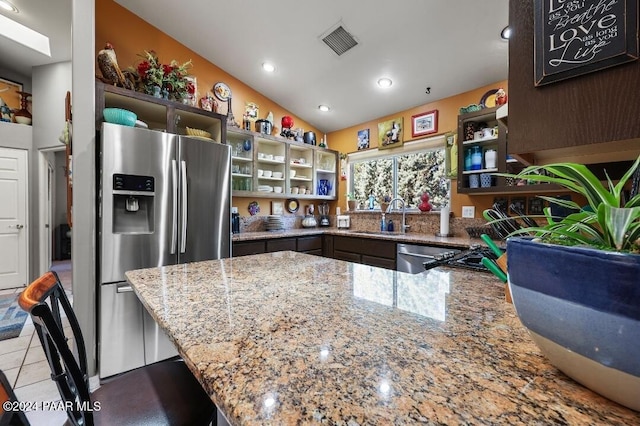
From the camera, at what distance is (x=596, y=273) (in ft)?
1.09

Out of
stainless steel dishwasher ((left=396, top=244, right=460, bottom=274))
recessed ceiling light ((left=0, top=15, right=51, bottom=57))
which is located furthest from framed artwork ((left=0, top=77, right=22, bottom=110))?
stainless steel dishwasher ((left=396, top=244, right=460, bottom=274))

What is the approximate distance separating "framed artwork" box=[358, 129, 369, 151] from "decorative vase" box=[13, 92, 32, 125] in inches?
200

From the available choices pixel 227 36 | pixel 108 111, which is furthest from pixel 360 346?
pixel 227 36

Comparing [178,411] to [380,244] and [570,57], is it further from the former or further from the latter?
[380,244]

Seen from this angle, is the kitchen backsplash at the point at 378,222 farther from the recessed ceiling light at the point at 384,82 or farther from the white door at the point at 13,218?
the white door at the point at 13,218

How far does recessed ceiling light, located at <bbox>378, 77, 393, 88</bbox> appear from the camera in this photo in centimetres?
296

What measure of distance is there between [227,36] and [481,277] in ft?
10.2

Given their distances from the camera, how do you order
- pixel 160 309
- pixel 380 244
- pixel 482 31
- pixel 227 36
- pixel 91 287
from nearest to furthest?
pixel 160 309, pixel 91 287, pixel 482 31, pixel 227 36, pixel 380 244

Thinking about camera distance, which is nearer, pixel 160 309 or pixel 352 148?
pixel 160 309

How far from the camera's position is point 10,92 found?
4.12m

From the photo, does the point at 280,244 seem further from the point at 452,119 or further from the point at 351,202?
the point at 452,119

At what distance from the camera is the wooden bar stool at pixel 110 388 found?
0.68 meters

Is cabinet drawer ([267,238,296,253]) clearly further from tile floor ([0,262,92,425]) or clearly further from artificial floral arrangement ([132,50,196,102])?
tile floor ([0,262,92,425])

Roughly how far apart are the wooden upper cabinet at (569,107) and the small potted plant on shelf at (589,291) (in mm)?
214
